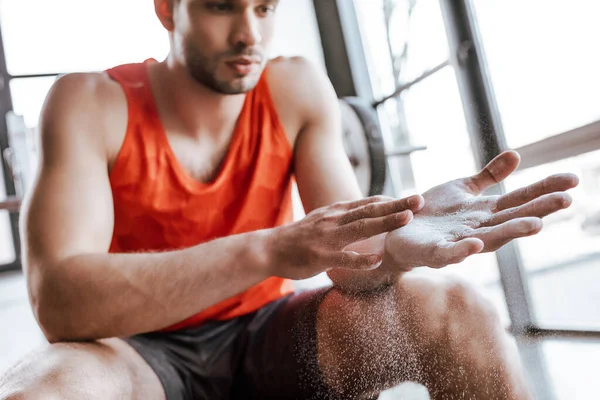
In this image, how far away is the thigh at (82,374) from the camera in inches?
12.7

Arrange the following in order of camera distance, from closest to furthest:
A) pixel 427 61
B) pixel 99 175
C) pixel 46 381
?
pixel 46 381 < pixel 99 175 < pixel 427 61

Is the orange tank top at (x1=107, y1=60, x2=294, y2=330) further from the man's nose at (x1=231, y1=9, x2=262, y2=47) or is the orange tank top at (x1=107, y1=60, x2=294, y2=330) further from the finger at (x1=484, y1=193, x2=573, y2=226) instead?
the finger at (x1=484, y1=193, x2=573, y2=226)

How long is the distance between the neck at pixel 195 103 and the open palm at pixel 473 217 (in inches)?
8.8

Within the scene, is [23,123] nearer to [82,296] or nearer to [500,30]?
[82,296]

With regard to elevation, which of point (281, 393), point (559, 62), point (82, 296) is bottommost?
point (281, 393)

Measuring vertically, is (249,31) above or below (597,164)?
above

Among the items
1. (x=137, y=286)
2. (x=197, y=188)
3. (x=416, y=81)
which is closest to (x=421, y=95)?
(x=416, y=81)

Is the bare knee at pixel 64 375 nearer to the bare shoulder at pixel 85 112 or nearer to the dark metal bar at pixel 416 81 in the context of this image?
the bare shoulder at pixel 85 112

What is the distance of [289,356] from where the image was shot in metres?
0.44

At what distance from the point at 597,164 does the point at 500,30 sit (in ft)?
0.62

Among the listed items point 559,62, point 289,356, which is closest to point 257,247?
point 289,356

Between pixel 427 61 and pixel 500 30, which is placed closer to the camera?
pixel 500 30

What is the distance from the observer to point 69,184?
0.42 meters

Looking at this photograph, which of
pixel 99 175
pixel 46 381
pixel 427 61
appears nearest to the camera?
pixel 46 381
